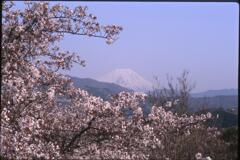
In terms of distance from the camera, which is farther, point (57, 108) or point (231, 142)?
point (231, 142)

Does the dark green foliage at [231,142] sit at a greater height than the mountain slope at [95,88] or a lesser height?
lesser

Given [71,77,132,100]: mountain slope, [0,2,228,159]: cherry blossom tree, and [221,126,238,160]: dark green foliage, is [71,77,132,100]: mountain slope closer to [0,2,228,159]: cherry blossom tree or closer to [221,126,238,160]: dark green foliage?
[0,2,228,159]: cherry blossom tree

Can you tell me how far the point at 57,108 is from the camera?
28.4ft

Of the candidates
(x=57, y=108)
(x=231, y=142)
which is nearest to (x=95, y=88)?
(x=57, y=108)

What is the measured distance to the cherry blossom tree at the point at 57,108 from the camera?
6883mm

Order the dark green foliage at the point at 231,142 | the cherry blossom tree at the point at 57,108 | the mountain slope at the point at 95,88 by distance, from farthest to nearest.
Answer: the dark green foliage at the point at 231,142
the mountain slope at the point at 95,88
the cherry blossom tree at the point at 57,108

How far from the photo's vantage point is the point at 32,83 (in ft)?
24.1

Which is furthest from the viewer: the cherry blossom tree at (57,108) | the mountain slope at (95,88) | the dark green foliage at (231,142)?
the dark green foliage at (231,142)

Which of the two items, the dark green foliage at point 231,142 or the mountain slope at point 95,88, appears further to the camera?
the dark green foliage at point 231,142

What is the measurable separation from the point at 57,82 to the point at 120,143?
1.58 metres

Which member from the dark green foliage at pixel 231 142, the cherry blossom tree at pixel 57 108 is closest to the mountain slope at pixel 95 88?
the cherry blossom tree at pixel 57 108

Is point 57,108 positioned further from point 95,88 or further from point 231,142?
point 231,142

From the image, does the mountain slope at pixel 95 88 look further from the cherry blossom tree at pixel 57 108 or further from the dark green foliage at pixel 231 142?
the dark green foliage at pixel 231 142

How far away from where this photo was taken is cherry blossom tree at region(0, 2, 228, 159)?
6.88m
